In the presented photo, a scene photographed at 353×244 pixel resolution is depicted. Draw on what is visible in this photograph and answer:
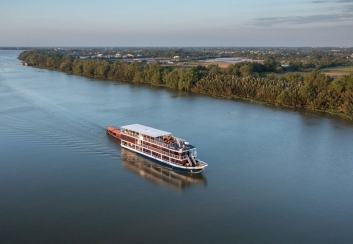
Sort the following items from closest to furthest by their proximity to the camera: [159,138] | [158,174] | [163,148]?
1. [158,174]
2. [163,148]
3. [159,138]

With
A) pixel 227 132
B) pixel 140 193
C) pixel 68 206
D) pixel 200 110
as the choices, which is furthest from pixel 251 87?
pixel 68 206

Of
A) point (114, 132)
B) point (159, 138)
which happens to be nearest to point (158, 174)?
point (159, 138)

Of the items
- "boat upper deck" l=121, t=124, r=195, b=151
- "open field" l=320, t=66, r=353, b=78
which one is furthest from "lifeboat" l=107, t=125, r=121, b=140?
"open field" l=320, t=66, r=353, b=78

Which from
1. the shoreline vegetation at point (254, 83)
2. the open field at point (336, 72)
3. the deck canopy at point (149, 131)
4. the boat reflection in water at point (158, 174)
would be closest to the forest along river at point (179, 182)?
the boat reflection in water at point (158, 174)

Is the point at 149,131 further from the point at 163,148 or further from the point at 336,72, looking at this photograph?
the point at 336,72

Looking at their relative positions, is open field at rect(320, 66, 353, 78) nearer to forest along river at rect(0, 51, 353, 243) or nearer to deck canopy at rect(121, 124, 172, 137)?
forest along river at rect(0, 51, 353, 243)

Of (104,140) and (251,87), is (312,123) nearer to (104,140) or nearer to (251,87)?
(251,87)
